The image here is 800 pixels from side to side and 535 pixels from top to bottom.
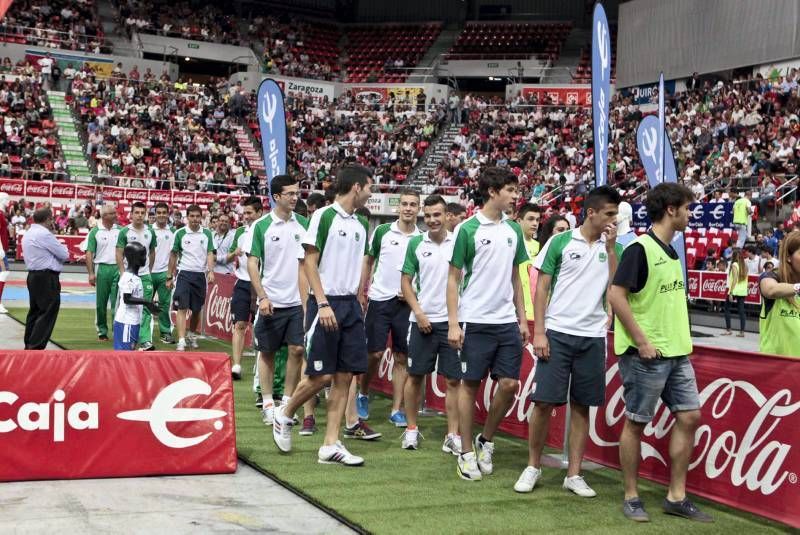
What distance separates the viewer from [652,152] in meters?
14.6

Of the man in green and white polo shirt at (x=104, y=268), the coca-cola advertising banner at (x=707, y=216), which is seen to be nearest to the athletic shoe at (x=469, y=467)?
the man in green and white polo shirt at (x=104, y=268)

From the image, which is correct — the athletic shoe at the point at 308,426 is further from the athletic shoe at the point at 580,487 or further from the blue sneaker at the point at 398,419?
the athletic shoe at the point at 580,487

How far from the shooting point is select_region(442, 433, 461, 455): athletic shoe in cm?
746

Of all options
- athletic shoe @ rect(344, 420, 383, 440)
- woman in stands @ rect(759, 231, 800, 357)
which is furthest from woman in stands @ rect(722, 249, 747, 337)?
woman in stands @ rect(759, 231, 800, 357)

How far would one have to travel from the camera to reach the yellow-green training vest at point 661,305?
589cm

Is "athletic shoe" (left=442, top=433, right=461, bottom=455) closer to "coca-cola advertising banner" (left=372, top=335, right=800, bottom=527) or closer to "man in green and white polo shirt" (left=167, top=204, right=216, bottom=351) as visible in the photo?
"coca-cola advertising banner" (left=372, top=335, right=800, bottom=527)

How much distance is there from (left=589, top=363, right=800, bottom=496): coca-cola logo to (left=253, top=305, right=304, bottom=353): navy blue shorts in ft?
10.1

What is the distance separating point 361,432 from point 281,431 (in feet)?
3.47

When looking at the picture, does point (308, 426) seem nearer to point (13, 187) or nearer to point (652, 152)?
point (652, 152)

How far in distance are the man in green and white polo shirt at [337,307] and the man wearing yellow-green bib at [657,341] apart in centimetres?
201

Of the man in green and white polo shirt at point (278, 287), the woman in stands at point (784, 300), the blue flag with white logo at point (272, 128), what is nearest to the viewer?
the woman in stands at point (784, 300)

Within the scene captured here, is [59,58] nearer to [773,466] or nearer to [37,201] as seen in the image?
[37,201]

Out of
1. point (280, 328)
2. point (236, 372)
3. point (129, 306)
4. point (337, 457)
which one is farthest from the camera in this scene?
point (236, 372)

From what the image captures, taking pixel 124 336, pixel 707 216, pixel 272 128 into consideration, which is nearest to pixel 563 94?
pixel 707 216
